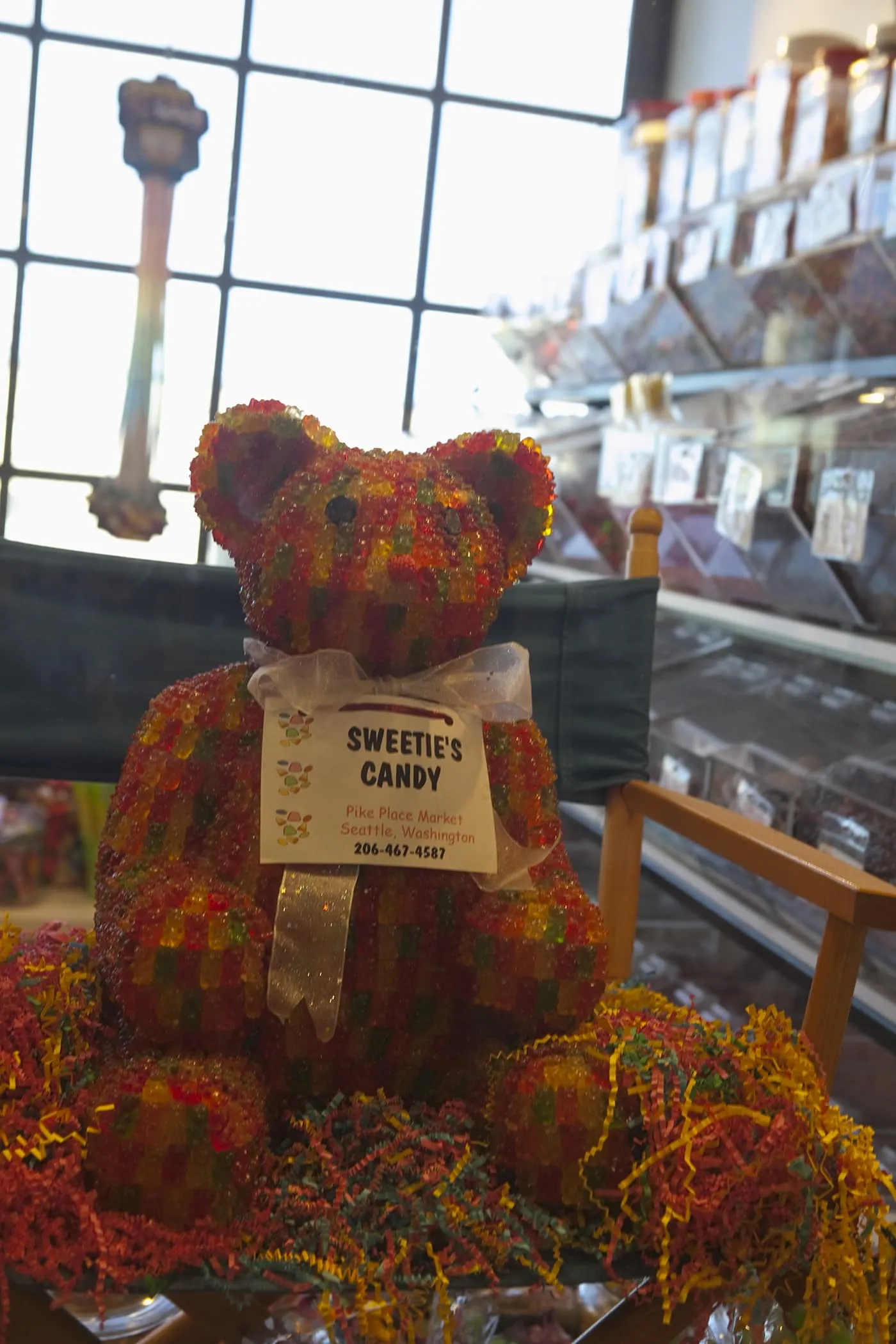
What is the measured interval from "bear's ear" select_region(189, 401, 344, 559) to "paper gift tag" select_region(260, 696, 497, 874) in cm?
12

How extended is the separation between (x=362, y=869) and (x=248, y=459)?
259 millimetres

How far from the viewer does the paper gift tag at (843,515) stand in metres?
1.17

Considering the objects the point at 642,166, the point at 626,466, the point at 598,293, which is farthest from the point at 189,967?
the point at 642,166

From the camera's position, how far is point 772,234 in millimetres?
1358

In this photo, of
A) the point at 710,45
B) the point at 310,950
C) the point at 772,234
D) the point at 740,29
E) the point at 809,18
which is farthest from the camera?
the point at 710,45

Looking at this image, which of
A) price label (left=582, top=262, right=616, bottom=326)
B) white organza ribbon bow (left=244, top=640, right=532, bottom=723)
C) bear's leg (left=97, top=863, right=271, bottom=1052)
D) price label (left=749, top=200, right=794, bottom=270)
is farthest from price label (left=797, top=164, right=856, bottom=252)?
bear's leg (left=97, top=863, right=271, bottom=1052)

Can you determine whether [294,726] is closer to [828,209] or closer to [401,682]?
[401,682]

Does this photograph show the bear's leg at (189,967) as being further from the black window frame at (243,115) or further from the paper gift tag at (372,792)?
the black window frame at (243,115)

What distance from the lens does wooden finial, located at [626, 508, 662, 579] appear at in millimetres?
1268

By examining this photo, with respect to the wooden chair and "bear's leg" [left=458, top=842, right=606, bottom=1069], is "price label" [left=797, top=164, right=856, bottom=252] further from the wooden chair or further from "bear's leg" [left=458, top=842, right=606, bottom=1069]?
"bear's leg" [left=458, top=842, right=606, bottom=1069]

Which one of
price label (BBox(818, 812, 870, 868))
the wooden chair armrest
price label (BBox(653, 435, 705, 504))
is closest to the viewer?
the wooden chair armrest

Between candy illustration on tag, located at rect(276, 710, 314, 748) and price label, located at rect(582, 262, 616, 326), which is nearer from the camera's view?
candy illustration on tag, located at rect(276, 710, 314, 748)

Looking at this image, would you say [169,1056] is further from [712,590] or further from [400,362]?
[400,362]

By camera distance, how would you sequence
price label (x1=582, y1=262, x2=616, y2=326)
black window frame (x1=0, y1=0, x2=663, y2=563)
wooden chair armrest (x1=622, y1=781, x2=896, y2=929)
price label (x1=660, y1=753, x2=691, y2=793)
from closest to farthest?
wooden chair armrest (x1=622, y1=781, x2=896, y2=929) → price label (x1=660, y1=753, x2=691, y2=793) → price label (x1=582, y1=262, x2=616, y2=326) → black window frame (x1=0, y1=0, x2=663, y2=563)
